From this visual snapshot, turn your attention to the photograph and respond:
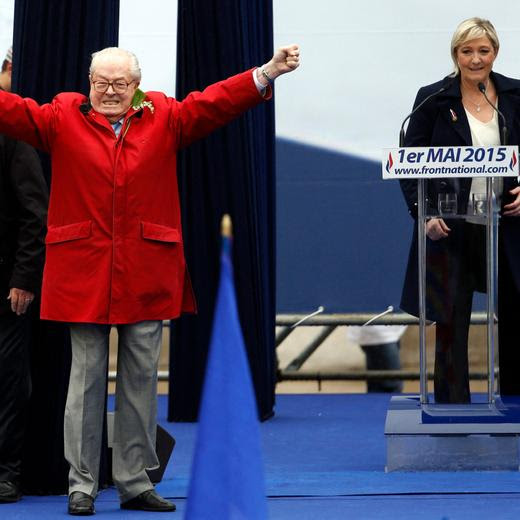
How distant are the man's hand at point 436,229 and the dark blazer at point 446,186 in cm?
3

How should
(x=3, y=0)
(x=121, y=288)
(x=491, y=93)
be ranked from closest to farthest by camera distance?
(x=121, y=288) → (x=491, y=93) → (x=3, y=0)

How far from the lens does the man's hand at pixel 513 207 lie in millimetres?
5594

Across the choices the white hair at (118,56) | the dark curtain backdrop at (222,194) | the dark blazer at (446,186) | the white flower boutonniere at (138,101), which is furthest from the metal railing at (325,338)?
the white hair at (118,56)

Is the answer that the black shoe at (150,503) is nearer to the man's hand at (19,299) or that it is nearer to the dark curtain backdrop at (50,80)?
the dark curtain backdrop at (50,80)

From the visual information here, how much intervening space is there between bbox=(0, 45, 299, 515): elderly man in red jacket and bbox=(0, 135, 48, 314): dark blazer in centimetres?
20

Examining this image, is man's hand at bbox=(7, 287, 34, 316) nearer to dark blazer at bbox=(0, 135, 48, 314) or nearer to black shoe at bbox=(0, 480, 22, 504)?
dark blazer at bbox=(0, 135, 48, 314)

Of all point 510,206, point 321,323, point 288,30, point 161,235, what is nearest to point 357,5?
point 288,30

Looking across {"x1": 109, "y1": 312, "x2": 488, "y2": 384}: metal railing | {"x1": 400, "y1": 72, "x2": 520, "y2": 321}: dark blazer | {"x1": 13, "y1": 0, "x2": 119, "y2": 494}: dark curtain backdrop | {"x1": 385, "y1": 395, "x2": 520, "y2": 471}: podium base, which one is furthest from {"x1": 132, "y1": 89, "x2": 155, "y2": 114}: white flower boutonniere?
{"x1": 109, "y1": 312, "x2": 488, "y2": 384}: metal railing

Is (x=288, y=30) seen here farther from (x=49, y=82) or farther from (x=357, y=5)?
(x=49, y=82)

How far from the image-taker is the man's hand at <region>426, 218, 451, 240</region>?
5457 mm

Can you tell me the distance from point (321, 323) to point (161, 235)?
2.98m

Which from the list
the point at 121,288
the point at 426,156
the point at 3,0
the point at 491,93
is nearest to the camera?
the point at 121,288

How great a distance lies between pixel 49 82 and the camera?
17.5 feet

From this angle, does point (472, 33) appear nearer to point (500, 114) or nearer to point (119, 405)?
point (500, 114)
